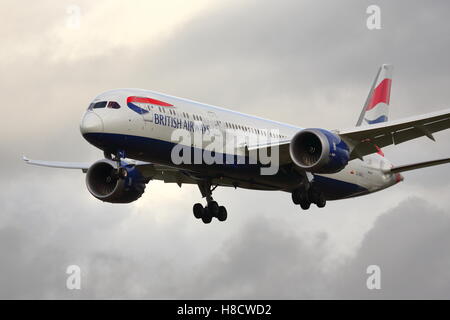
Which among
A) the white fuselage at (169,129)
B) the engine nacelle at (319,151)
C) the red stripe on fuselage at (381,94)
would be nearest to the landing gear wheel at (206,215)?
the white fuselage at (169,129)

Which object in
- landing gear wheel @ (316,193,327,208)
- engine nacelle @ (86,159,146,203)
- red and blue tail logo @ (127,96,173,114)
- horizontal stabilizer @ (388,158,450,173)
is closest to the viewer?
red and blue tail logo @ (127,96,173,114)

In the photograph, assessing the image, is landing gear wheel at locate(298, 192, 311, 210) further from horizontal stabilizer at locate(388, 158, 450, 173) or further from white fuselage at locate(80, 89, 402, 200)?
horizontal stabilizer at locate(388, 158, 450, 173)

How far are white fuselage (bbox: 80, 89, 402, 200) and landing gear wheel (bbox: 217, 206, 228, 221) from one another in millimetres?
2122

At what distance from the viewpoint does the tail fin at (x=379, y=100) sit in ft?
216

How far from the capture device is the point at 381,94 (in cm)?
6756

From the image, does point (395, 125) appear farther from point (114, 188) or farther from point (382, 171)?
point (114, 188)

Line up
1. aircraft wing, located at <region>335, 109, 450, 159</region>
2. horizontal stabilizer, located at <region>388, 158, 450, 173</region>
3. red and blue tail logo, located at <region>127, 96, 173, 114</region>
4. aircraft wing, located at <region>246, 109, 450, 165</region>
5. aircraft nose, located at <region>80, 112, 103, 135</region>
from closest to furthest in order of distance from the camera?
aircraft nose, located at <region>80, 112, 103, 135</region>
red and blue tail logo, located at <region>127, 96, 173, 114</region>
aircraft wing, located at <region>335, 109, 450, 159</region>
aircraft wing, located at <region>246, 109, 450, 165</region>
horizontal stabilizer, located at <region>388, 158, 450, 173</region>

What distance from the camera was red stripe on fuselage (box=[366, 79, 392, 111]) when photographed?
2621 inches

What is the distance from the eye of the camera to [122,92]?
49438 mm

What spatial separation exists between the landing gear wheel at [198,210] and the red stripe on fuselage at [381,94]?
595 inches

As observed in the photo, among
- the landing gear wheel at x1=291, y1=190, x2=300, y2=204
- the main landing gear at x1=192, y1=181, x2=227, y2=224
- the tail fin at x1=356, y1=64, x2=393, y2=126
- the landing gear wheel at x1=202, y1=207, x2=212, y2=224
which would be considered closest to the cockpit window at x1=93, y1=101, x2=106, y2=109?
the main landing gear at x1=192, y1=181, x2=227, y2=224

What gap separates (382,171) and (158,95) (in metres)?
16.1

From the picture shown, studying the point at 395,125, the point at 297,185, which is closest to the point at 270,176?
the point at 297,185

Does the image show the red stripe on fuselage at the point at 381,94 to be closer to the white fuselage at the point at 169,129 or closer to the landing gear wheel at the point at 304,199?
the white fuselage at the point at 169,129
